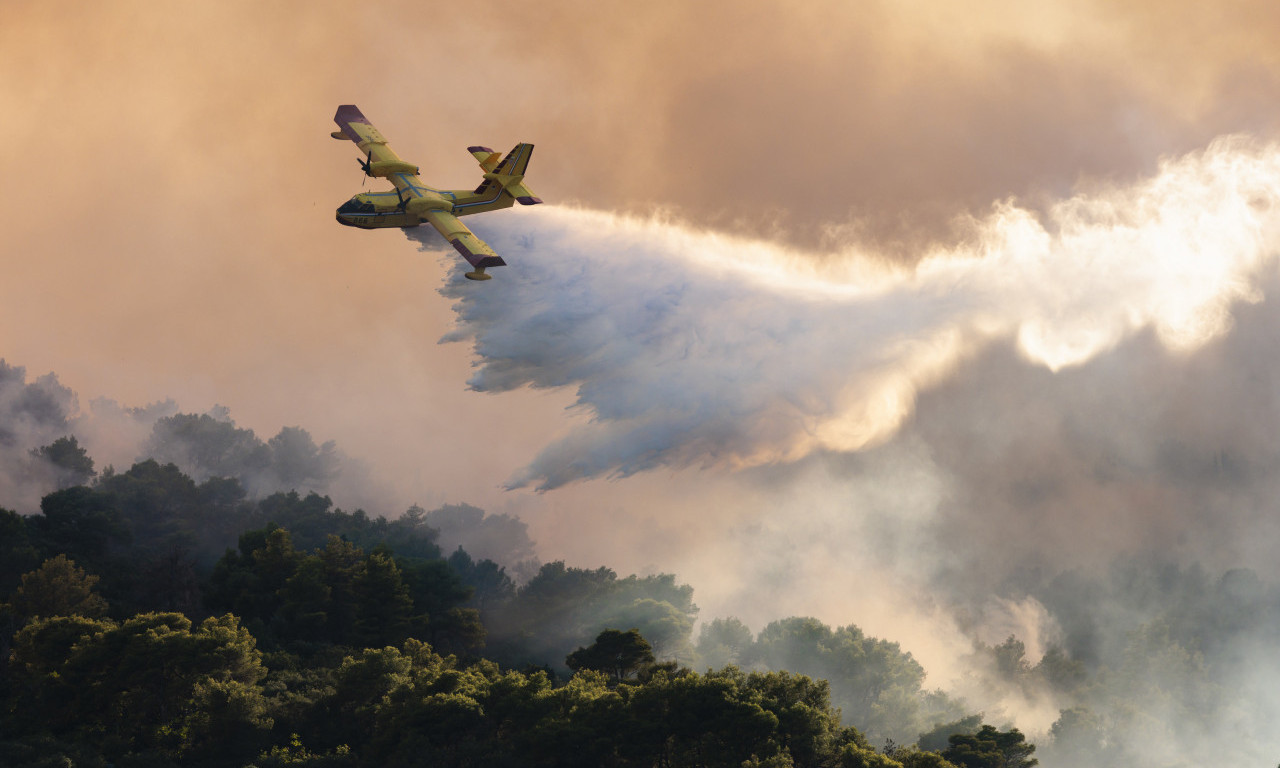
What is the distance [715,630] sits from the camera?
175000 millimetres

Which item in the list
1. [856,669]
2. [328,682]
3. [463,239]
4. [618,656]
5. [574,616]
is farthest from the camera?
[856,669]

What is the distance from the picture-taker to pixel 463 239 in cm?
6431

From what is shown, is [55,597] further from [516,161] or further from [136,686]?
[516,161]

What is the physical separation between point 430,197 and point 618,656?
34.7 metres

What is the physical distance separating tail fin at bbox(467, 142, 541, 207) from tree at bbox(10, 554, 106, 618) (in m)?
42.3

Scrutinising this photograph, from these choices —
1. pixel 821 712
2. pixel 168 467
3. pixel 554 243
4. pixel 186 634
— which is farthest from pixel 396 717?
pixel 168 467

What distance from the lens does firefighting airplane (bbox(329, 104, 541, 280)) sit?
64750 millimetres

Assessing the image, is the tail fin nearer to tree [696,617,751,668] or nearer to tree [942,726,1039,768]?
tree [942,726,1039,768]

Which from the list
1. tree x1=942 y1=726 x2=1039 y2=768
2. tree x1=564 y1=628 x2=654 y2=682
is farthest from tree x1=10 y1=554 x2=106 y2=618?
tree x1=942 y1=726 x2=1039 y2=768

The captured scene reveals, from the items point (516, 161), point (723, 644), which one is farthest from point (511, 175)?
point (723, 644)

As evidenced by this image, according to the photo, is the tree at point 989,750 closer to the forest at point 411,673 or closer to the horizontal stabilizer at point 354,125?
the forest at point 411,673

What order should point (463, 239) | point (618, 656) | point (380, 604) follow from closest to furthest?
point (463, 239), point (618, 656), point (380, 604)

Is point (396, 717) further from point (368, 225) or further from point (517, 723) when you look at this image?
point (368, 225)

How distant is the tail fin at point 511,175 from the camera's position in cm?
7106
